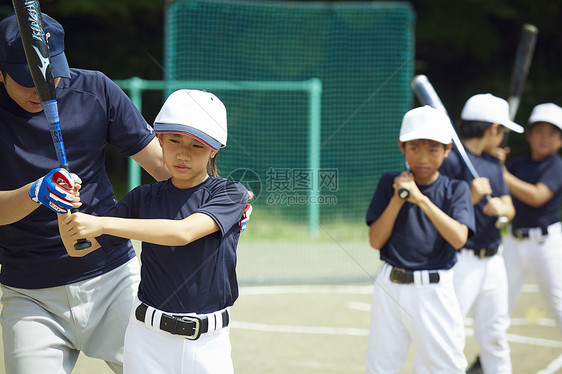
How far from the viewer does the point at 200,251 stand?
2891 mm

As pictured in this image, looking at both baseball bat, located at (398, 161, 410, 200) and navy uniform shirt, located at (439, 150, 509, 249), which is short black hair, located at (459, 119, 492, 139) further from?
baseball bat, located at (398, 161, 410, 200)

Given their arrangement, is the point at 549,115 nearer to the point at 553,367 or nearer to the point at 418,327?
the point at 553,367

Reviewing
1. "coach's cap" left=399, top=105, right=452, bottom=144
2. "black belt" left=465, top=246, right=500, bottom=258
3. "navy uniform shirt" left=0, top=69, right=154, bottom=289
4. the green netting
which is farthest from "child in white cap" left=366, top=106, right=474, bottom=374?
the green netting

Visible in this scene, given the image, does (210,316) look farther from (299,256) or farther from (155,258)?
(299,256)

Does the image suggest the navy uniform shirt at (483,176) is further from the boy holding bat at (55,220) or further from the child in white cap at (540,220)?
the boy holding bat at (55,220)

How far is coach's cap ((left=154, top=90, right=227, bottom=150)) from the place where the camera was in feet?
9.33

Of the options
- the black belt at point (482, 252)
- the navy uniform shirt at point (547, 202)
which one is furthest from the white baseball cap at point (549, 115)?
the black belt at point (482, 252)

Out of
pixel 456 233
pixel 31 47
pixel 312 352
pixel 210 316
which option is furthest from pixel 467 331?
pixel 31 47

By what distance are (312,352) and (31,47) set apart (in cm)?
364

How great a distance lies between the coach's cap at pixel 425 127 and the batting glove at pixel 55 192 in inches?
77.5

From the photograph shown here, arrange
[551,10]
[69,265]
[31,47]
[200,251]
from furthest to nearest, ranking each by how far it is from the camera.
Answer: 1. [551,10]
2. [69,265]
3. [200,251]
4. [31,47]

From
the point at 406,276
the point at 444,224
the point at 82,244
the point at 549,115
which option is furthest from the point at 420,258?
the point at 549,115

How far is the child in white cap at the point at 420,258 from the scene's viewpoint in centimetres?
380

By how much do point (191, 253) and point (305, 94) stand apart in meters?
10.7
